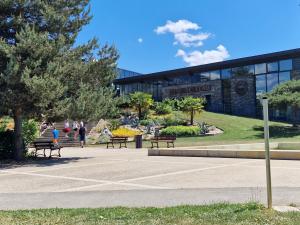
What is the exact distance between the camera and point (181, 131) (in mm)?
36438

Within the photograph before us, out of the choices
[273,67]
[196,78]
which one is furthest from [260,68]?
[196,78]

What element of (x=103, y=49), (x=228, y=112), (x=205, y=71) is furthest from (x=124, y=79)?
(x=103, y=49)

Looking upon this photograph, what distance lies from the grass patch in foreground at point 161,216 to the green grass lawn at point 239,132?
22.2 metres

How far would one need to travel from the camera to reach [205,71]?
56469 millimetres

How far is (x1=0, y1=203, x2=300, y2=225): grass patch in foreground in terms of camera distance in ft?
21.4

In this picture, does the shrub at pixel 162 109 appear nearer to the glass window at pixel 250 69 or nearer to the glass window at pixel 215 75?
the glass window at pixel 215 75

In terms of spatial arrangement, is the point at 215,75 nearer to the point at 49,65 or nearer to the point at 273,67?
the point at 273,67

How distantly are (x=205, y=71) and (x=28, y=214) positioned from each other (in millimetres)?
50453

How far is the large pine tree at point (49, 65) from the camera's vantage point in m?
17.0

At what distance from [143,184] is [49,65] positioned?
25.6ft

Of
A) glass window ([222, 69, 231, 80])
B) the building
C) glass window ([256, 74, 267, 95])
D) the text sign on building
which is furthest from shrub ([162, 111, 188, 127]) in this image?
glass window ([222, 69, 231, 80])

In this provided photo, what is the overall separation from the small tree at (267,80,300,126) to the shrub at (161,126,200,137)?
262 inches

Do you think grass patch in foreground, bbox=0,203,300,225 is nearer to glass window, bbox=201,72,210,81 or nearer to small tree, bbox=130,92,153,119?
small tree, bbox=130,92,153,119

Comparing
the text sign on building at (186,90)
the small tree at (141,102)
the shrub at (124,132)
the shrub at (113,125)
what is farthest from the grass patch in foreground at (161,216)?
the text sign on building at (186,90)
